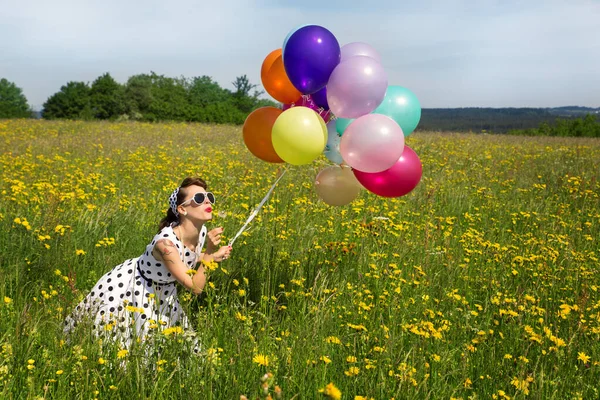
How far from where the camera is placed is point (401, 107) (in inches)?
130

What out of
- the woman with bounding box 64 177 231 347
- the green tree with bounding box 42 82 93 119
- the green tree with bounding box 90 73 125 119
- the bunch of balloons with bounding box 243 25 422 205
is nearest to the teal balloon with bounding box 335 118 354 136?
the bunch of balloons with bounding box 243 25 422 205

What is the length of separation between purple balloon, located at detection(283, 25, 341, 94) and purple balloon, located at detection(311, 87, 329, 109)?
18cm

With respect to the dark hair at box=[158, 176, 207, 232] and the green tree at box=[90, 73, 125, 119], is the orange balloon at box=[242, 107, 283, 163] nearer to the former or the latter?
the dark hair at box=[158, 176, 207, 232]

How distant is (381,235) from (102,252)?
2.36m

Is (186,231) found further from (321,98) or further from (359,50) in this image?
(359,50)

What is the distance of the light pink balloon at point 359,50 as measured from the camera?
326 centimetres

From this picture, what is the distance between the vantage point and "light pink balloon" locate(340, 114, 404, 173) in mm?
2926

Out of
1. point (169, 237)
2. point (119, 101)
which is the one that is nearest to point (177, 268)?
point (169, 237)

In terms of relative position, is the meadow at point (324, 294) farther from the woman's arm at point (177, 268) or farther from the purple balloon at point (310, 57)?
the purple balloon at point (310, 57)

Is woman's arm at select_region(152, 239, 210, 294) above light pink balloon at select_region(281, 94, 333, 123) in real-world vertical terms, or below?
below

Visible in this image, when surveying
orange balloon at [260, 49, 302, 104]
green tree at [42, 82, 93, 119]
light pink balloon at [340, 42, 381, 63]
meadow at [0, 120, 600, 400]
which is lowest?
meadow at [0, 120, 600, 400]

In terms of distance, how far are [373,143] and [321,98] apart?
0.58 m

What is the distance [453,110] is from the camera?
107m

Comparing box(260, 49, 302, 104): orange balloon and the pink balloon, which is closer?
the pink balloon
